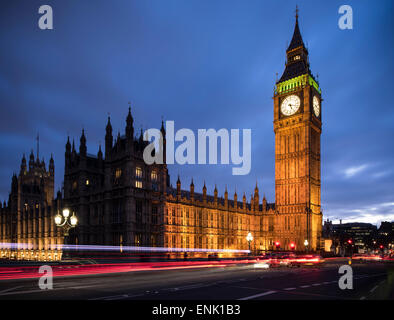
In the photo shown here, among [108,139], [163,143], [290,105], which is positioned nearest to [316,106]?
[290,105]

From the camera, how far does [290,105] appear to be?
86.9 metres

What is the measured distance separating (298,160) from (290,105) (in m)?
14.3

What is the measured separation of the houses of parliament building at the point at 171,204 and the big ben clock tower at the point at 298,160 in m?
0.24

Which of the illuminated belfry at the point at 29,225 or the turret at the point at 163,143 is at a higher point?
the turret at the point at 163,143

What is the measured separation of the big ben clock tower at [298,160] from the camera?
8075cm

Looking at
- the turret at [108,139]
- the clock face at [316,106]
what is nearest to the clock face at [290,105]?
the clock face at [316,106]

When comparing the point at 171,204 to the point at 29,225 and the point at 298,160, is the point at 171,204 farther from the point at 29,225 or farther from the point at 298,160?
the point at 29,225

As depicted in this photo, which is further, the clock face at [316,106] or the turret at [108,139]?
the clock face at [316,106]

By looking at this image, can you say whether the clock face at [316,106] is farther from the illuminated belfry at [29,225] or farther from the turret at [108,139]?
the illuminated belfry at [29,225]

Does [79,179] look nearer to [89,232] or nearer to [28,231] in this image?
[89,232]
